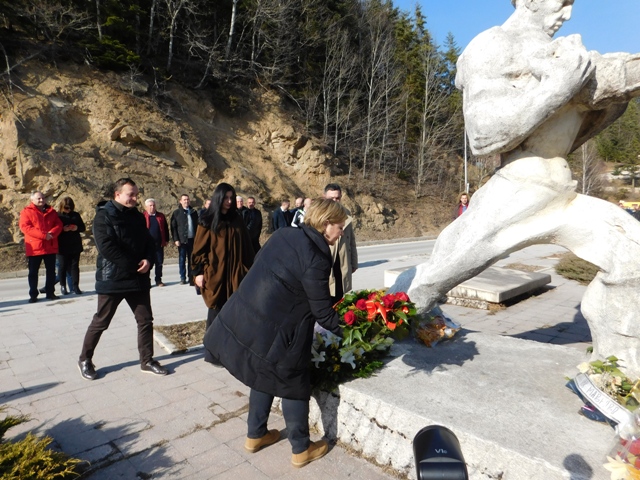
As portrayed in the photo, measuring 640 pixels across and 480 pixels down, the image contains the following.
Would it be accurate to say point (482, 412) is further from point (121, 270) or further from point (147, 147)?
point (147, 147)

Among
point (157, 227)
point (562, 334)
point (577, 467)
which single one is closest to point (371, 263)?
point (157, 227)

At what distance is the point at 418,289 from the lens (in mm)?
3803

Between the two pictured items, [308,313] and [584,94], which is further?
[584,94]

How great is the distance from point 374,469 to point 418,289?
1.46 m

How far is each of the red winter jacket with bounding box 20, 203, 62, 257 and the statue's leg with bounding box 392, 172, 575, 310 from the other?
24.3 feet

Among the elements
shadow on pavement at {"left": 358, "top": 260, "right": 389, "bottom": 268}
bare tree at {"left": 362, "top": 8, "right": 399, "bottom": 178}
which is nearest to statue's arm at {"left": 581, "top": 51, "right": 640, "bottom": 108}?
shadow on pavement at {"left": 358, "top": 260, "right": 389, "bottom": 268}

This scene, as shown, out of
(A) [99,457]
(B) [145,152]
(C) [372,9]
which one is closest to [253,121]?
(B) [145,152]

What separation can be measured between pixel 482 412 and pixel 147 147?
17.8 m

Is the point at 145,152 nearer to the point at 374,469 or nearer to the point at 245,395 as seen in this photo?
the point at 245,395

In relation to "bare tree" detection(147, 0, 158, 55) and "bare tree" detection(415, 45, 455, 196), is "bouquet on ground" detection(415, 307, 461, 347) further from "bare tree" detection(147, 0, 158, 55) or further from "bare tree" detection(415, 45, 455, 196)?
"bare tree" detection(415, 45, 455, 196)

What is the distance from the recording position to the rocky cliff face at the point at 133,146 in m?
14.8

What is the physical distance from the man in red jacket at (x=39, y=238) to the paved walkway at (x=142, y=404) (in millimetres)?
1476

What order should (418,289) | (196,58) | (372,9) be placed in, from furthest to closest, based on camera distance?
(372,9) < (196,58) < (418,289)

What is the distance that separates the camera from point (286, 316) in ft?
8.92
